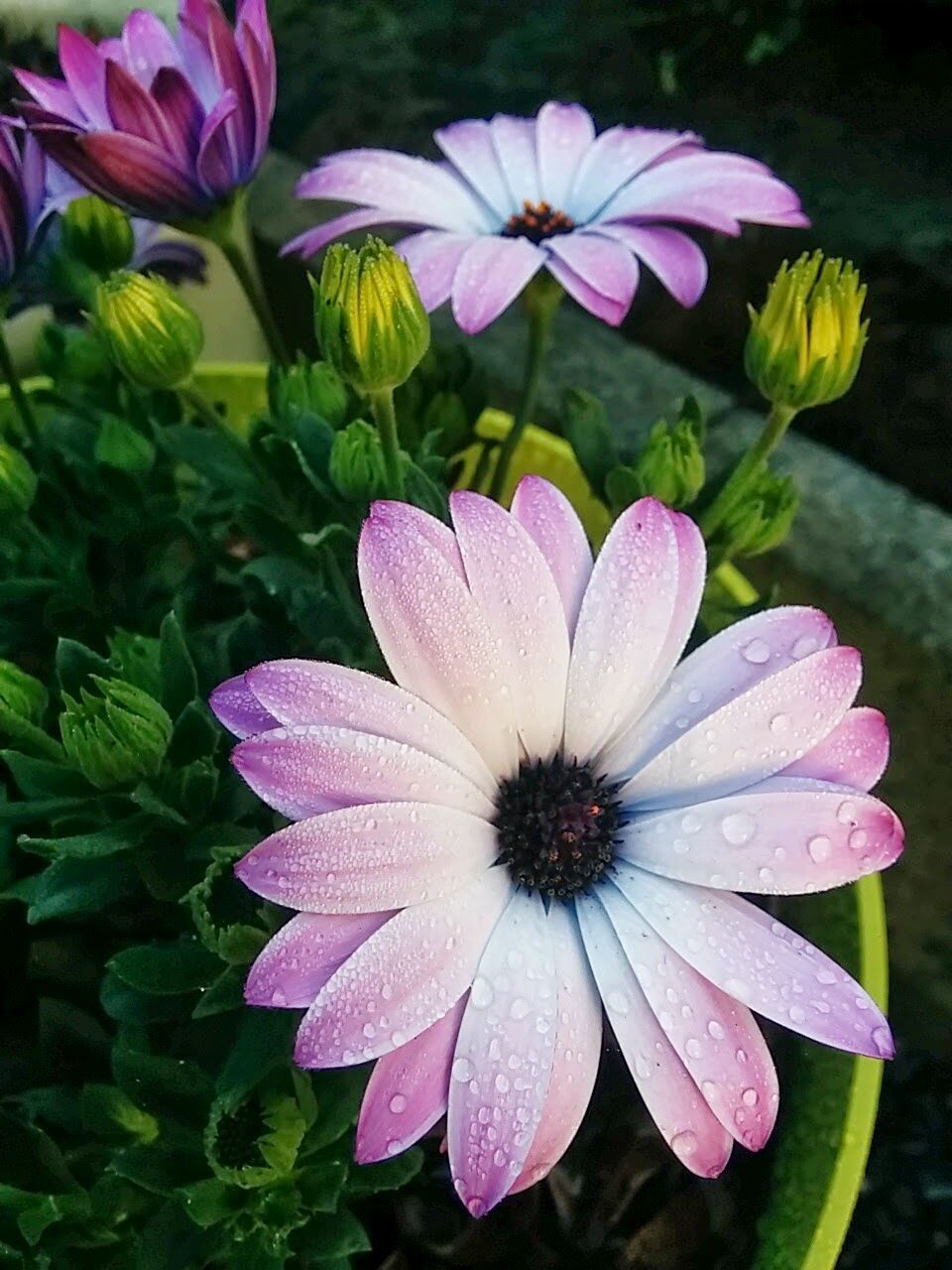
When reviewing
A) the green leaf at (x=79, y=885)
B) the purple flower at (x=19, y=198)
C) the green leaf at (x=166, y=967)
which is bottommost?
the green leaf at (x=166, y=967)

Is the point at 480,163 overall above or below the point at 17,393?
above

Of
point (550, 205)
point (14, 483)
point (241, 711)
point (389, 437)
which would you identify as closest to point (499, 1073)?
point (241, 711)

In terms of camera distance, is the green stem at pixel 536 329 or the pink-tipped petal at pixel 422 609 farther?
the green stem at pixel 536 329

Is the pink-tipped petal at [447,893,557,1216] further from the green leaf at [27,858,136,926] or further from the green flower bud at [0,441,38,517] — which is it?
Answer: the green flower bud at [0,441,38,517]

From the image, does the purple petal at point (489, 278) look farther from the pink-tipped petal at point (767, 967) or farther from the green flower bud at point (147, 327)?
the pink-tipped petal at point (767, 967)

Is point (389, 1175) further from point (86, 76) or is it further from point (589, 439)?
point (86, 76)

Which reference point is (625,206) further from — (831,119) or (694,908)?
(831,119)

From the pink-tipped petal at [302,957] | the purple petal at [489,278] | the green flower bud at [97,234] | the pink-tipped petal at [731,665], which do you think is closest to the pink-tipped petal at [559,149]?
the purple petal at [489,278]

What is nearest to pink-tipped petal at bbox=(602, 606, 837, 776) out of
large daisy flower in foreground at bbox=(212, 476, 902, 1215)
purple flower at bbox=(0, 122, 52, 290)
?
large daisy flower in foreground at bbox=(212, 476, 902, 1215)
